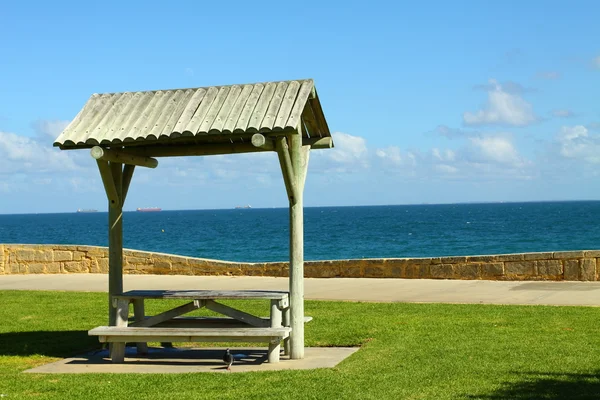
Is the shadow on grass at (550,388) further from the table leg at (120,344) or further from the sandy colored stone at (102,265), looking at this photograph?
the sandy colored stone at (102,265)

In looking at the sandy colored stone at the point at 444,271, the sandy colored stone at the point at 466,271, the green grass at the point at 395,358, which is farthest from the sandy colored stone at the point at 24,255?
the sandy colored stone at the point at 466,271

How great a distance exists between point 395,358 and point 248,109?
10.1 ft

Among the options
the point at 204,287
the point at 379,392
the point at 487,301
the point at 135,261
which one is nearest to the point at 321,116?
the point at 379,392

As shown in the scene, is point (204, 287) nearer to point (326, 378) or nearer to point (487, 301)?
point (487, 301)

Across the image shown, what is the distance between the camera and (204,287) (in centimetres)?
1633

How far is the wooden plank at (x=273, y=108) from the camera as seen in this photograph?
859cm

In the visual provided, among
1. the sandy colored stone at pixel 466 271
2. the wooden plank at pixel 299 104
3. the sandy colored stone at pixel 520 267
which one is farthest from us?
the sandy colored stone at pixel 466 271

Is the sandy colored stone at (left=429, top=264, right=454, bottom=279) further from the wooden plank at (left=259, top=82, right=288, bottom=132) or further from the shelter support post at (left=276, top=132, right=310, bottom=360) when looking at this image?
the wooden plank at (left=259, top=82, right=288, bottom=132)

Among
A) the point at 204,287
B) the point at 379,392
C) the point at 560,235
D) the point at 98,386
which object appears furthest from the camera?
the point at 560,235

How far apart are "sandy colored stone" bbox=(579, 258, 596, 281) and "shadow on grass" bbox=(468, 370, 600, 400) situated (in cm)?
838

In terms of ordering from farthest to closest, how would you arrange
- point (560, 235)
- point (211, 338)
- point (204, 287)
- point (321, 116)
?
point (560, 235) < point (204, 287) < point (321, 116) < point (211, 338)

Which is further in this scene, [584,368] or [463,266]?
[463,266]

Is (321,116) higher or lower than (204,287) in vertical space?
higher

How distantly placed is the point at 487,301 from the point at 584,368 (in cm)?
553
